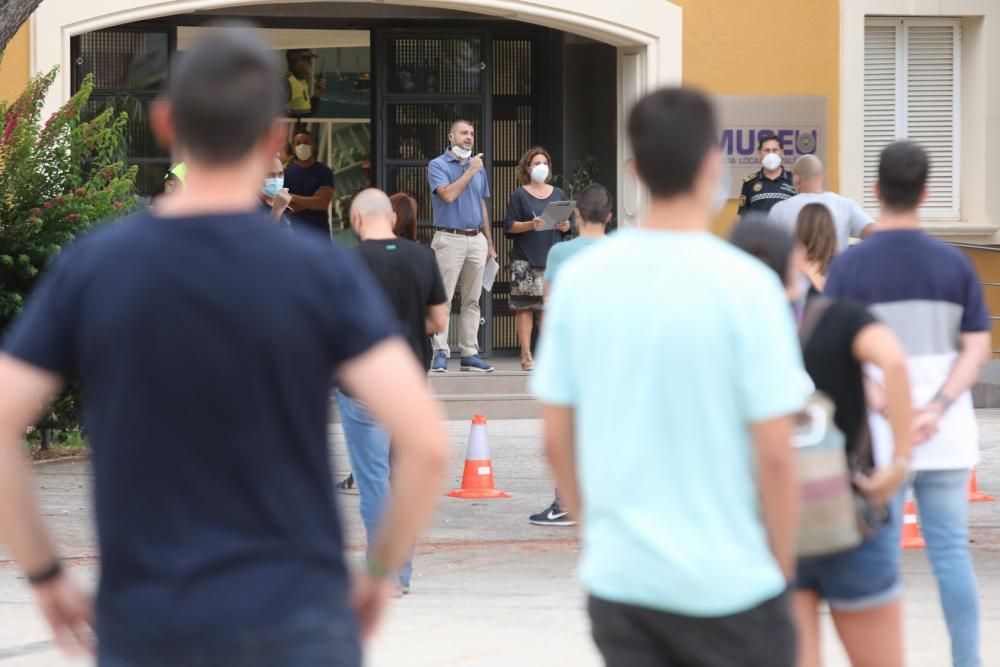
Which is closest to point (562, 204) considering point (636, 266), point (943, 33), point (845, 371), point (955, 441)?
point (943, 33)

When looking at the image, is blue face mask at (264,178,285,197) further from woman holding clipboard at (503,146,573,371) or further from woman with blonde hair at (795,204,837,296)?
woman with blonde hair at (795,204,837,296)

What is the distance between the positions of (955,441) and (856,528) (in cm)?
140

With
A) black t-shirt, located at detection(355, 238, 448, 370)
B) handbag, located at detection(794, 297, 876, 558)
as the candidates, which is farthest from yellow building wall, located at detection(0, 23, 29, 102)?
handbag, located at detection(794, 297, 876, 558)

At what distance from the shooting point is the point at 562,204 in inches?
581

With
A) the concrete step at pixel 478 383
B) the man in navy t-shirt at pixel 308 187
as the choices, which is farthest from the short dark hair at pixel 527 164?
the man in navy t-shirt at pixel 308 187

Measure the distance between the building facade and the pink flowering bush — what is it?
11.3ft

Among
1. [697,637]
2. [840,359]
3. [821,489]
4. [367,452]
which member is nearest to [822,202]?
[367,452]

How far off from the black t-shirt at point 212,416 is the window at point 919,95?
1413cm

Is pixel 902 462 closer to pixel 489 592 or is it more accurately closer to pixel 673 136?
pixel 673 136

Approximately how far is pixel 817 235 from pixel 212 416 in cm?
374

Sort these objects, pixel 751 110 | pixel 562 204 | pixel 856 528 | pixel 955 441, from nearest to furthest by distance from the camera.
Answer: pixel 856 528
pixel 955 441
pixel 562 204
pixel 751 110

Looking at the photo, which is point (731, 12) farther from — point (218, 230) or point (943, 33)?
point (218, 230)

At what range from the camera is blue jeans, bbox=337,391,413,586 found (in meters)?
7.66

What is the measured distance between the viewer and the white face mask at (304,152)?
16391mm
